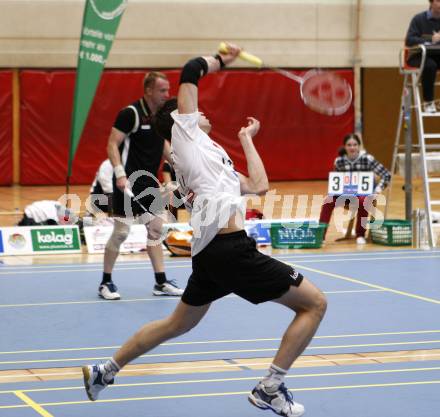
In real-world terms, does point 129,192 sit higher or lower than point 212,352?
higher

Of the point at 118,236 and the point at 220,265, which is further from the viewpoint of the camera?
the point at 118,236

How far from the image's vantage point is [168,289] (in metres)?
9.77

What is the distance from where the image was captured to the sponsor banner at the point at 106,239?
1341cm

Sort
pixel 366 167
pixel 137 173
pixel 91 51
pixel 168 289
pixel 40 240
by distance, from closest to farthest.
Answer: pixel 137 173 → pixel 168 289 → pixel 40 240 → pixel 366 167 → pixel 91 51

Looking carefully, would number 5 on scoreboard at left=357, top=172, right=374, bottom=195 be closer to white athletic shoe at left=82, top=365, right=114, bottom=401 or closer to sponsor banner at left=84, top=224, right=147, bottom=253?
sponsor banner at left=84, top=224, right=147, bottom=253

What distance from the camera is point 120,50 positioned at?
22656mm

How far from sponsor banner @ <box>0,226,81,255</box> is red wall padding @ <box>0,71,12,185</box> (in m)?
8.96

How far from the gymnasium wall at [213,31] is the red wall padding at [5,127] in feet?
1.46

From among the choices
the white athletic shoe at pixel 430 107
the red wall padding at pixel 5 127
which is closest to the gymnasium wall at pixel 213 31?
the red wall padding at pixel 5 127

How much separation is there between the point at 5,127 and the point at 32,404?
1659 cm

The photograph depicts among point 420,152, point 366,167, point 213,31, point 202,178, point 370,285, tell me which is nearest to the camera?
point 202,178

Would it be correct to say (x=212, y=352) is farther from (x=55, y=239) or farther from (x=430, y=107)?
(x=430, y=107)

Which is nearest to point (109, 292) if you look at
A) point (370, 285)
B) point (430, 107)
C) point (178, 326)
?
point (370, 285)

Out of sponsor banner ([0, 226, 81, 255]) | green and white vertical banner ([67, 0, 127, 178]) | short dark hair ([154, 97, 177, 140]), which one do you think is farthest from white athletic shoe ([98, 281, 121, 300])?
green and white vertical banner ([67, 0, 127, 178])
